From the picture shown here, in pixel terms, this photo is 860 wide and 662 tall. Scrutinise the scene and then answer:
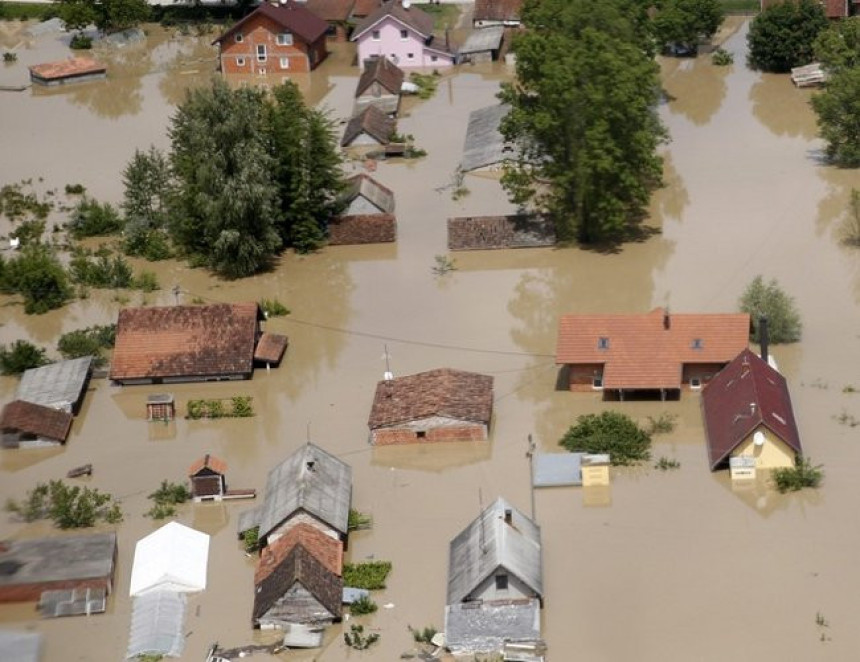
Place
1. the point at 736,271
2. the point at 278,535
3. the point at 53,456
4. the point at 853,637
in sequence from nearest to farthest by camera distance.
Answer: the point at 853,637
the point at 278,535
the point at 53,456
the point at 736,271

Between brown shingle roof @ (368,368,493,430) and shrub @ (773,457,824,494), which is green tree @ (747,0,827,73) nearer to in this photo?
brown shingle roof @ (368,368,493,430)

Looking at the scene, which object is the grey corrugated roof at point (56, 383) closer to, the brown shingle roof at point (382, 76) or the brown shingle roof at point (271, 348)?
the brown shingle roof at point (271, 348)

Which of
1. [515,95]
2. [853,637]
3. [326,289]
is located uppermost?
[515,95]

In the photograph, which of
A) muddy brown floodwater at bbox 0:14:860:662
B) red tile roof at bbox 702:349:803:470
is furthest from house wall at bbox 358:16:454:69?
red tile roof at bbox 702:349:803:470

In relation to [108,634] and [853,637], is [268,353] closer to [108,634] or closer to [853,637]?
[108,634]

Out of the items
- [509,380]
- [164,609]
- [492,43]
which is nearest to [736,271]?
[509,380]

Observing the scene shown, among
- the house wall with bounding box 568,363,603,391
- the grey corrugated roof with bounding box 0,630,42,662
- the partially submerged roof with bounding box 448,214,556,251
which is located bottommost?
the grey corrugated roof with bounding box 0,630,42,662

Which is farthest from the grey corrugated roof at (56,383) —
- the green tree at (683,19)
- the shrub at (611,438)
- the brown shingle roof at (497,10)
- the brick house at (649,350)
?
the brown shingle roof at (497,10)
